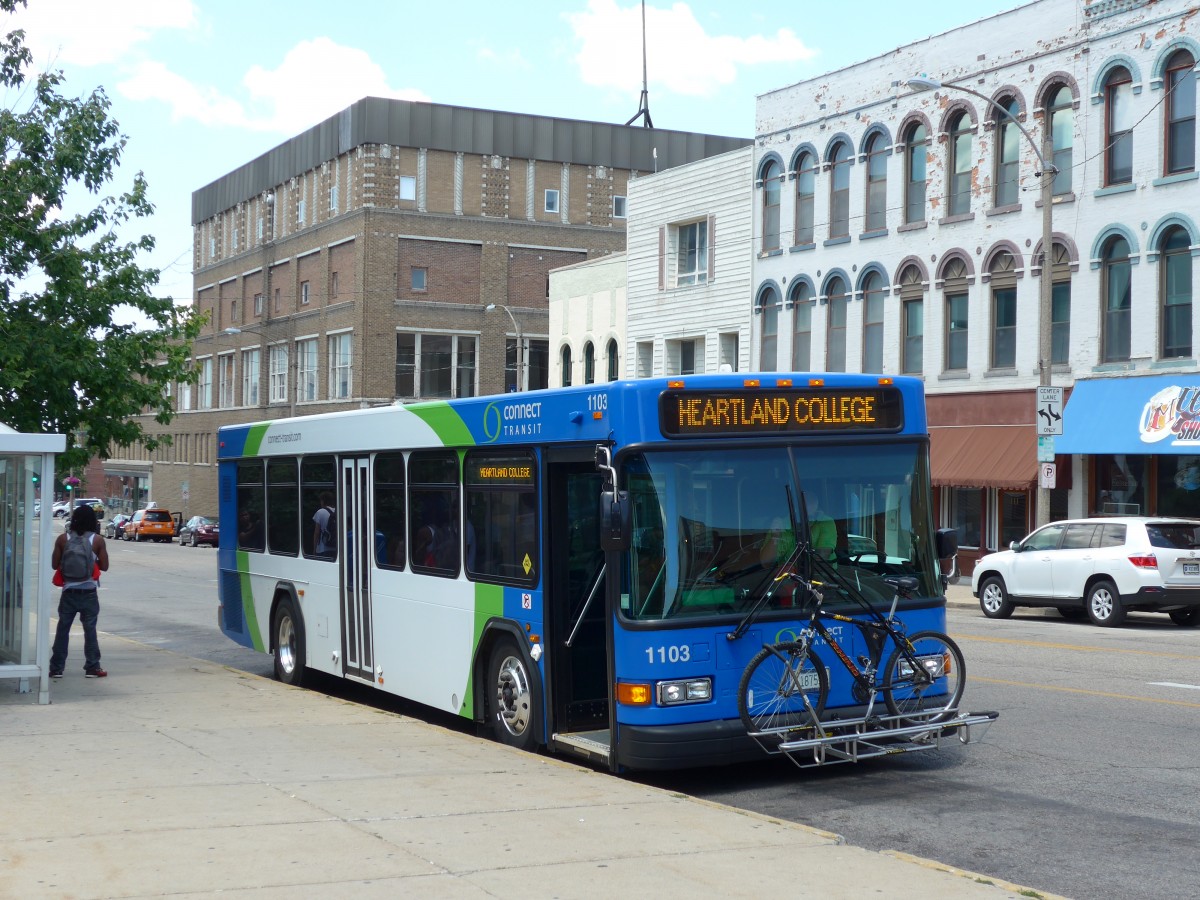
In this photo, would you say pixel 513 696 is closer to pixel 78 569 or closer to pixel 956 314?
pixel 78 569

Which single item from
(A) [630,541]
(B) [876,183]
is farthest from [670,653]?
(B) [876,183]

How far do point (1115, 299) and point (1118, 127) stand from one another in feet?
11.1

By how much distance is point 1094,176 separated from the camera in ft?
96.7

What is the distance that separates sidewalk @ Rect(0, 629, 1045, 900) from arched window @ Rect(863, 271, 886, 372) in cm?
2535

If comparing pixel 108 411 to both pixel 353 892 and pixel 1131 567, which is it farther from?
pixel 1131 567

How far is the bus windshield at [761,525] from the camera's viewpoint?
9.02 meters

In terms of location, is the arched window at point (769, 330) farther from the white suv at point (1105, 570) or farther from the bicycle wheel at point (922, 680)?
the bicycle wheel at point (922, 680)

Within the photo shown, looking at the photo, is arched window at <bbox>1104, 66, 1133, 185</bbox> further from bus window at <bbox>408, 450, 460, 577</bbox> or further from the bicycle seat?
the bicycle seat

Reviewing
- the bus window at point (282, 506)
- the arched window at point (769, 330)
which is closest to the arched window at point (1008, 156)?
the arched window at point (769, 330)

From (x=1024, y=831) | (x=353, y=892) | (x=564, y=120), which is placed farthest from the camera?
(x=564, y=120)

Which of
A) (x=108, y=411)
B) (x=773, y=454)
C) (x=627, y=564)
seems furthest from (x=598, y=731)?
(x=108, y=411)

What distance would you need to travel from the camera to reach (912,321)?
34312 millimetres

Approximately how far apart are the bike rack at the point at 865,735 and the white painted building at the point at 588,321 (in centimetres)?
3394

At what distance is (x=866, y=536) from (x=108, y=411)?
10.4 meters
